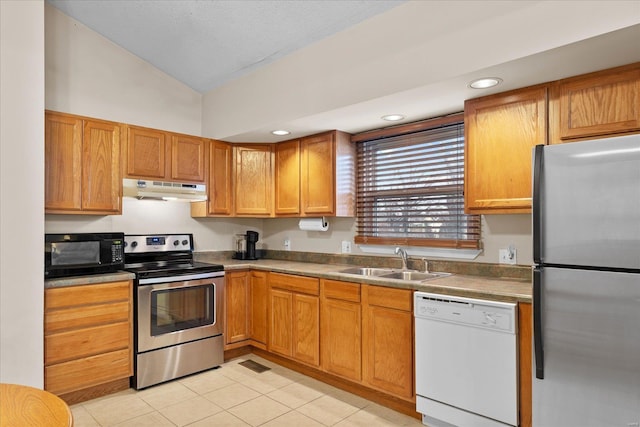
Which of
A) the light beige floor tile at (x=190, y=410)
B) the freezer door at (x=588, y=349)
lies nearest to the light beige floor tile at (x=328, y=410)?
the light beige floor tile at (x=190, y=410)

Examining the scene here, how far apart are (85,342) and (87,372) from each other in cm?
22

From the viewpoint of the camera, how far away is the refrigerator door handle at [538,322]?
76.5 inches

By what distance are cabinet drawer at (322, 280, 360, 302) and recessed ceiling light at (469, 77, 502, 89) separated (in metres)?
1.56

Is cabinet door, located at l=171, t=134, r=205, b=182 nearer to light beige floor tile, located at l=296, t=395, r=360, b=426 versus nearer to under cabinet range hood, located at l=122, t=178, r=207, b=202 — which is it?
under cabinet range hood, located at l=122, t=178, r=207, b=202

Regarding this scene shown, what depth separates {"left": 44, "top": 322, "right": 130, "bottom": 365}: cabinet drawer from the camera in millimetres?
2750

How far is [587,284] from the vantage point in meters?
1.81

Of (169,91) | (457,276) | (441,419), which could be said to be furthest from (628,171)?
(169,91)

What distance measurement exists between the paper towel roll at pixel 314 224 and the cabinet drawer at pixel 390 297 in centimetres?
114

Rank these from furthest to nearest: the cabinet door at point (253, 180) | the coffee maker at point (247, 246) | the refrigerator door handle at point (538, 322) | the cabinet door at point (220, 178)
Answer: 1. the coffee maker at point (247, 246)
2. the cabinet door at point (253, 180)
3. the cabinet door at point (220, 178)
4. the refrigerator door handle at point (538, 322)

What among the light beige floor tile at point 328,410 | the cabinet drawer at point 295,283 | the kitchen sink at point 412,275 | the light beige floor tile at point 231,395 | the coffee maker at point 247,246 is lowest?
the light beige floor tile at point 231,395

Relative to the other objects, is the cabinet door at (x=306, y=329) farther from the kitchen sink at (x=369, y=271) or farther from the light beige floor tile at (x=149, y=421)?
the light beige floor tile at (x=149, y=421)

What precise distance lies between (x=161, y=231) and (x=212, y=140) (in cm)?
105

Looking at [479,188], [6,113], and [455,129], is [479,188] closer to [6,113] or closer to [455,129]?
[455,129]

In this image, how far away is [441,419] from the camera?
246 cm
